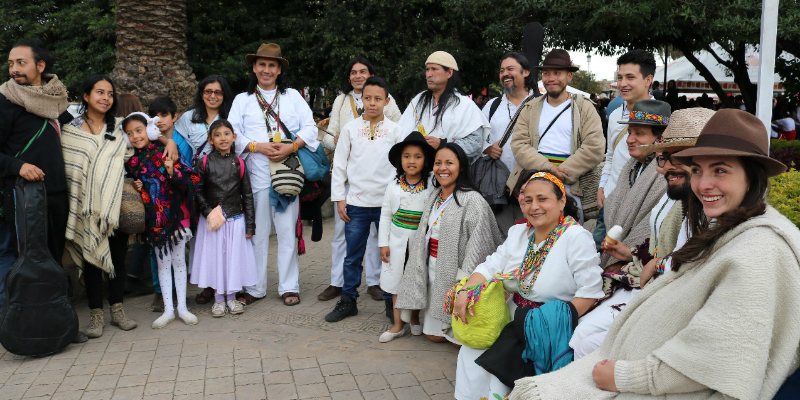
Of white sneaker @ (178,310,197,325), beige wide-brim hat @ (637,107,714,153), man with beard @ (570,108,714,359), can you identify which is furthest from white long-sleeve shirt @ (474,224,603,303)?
white sneaker @ (178,310,197,325)

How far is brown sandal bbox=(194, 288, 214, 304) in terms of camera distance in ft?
19.6

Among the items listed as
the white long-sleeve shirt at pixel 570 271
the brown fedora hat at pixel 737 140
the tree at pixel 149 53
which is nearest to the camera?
the brown fedora hat at pixel 737 140

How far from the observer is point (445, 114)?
17.8 feet

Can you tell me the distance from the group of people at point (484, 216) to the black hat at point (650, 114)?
0.01 metres

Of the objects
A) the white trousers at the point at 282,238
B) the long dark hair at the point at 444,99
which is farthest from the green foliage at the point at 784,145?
the white trousers at the point at 282,238

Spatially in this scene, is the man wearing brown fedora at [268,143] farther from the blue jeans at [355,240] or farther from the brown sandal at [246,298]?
the blue jeans at [355,240]

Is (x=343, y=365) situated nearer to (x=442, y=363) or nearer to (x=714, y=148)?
(x=442, y=363)

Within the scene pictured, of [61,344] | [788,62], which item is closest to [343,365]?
[61,344]

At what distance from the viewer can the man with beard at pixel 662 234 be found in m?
3.15

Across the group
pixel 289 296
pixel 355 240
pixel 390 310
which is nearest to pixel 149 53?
pixel 289 296

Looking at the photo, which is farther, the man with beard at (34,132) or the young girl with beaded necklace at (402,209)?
the young girl with beaded necklace at (402,209)

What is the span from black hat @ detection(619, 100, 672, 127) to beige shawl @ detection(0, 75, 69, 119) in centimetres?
400

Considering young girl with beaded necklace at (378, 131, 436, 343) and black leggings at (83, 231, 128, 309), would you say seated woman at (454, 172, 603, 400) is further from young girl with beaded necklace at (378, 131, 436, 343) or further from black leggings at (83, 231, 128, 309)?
black leggings at (83, 231, 128, 309)

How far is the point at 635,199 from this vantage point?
3.88m
